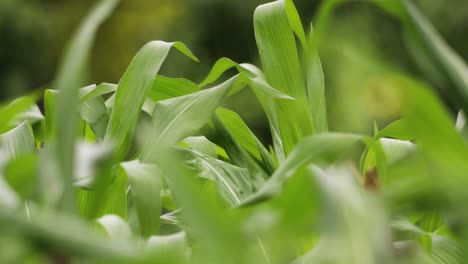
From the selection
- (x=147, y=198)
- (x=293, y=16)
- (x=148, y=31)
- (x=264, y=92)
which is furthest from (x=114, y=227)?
(x=148, y=31)

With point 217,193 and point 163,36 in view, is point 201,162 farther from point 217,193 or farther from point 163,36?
point 163,36

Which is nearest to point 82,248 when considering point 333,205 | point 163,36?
point 333,205

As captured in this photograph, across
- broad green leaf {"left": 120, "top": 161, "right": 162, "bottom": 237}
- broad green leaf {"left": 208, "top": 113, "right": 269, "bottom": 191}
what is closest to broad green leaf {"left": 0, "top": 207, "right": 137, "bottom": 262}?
broad green leaf {"left": 120, "top": 161, "right": 162, "bottom": 237}

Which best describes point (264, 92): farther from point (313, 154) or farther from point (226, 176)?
point (313, 154)

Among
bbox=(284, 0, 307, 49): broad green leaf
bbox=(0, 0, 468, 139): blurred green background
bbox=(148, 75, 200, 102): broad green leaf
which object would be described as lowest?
bbox=(0, 0, 468, 139): blurred green background

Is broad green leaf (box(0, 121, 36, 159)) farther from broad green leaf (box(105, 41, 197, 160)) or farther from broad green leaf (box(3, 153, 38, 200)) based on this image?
broad green leaf (box(3, 153, 38, 200))

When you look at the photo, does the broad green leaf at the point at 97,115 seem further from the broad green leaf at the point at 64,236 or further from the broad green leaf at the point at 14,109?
the broad green leaf at the point at 64,236
